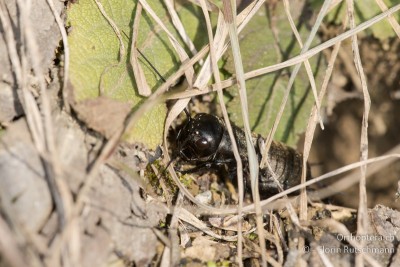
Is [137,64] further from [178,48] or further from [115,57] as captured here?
[178,48]

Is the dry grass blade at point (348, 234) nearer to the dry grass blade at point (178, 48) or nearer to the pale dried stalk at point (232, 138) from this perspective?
the pale dried stalk at point (232, 138)

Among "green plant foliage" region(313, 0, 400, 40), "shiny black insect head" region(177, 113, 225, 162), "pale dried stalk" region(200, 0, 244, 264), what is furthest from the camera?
"green plant foliage" region(313, 0, 400, 40)

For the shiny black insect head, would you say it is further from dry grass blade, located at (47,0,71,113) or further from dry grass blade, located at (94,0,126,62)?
dry grass blade, located at (47,0,71,113)

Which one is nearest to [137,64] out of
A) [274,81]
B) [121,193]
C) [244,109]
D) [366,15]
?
[244,109]

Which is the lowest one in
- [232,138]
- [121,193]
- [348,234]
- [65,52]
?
[121,193]

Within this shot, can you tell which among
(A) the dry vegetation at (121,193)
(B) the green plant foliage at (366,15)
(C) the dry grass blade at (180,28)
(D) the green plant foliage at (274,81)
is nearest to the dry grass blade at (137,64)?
(A) the dry vegetation at (121,193)

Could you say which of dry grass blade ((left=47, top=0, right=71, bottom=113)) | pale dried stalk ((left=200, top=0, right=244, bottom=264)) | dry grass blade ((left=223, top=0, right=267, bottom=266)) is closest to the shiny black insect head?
pale dried stalk ((left=200, top=0, right=244, bottom=264))

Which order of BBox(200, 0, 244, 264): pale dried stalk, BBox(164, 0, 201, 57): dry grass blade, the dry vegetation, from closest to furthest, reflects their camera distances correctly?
the dry vegetation < BBox(200, 0, 244, 264): pale dried stalk < BBox(164, 0, 201, 57): dry grass blade
